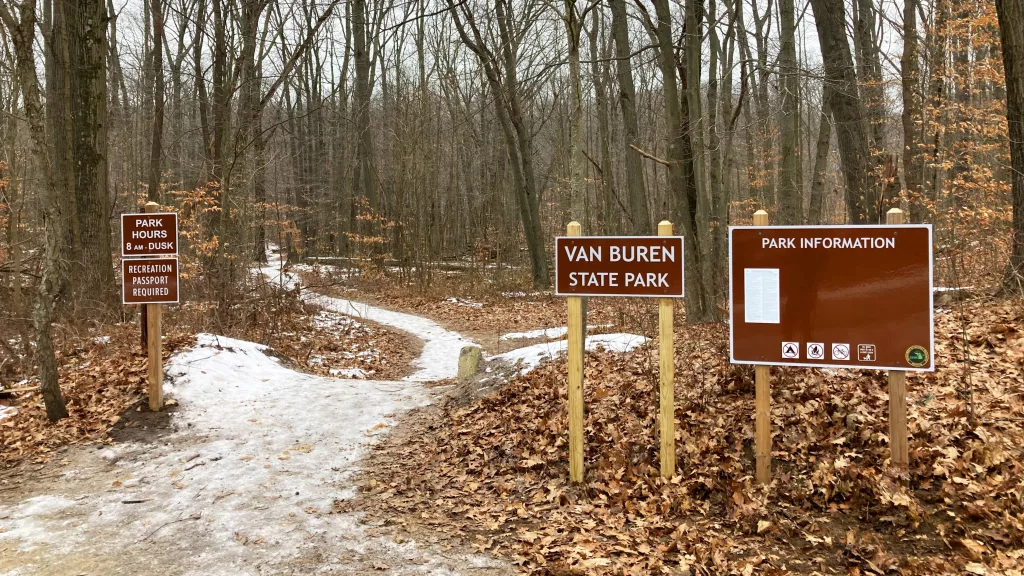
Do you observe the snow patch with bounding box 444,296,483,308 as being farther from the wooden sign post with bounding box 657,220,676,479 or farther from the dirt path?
the wooden sign post with bounding box 657,220,676,479

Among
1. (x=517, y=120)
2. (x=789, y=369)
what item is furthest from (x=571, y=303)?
(x=517, y=120)

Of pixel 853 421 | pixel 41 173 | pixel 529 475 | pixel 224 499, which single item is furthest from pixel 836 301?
pixel 41 173

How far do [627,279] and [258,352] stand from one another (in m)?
6.73

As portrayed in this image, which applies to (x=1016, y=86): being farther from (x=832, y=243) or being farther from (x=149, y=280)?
(x=149, y=280)

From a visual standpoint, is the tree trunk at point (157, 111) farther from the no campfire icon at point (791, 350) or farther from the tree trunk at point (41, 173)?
the no campfire icon at point (791, 350)

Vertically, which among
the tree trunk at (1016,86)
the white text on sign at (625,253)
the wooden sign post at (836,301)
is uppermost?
the tree trunk at (1016,86)

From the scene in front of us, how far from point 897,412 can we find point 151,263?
22.8 feet

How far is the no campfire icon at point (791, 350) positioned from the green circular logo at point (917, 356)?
0.61 metres

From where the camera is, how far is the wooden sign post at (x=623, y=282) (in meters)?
4.54

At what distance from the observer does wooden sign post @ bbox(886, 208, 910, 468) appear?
3.97 meters

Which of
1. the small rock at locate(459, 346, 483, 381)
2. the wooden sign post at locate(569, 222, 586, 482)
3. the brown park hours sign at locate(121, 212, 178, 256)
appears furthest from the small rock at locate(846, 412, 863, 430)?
the brown park hours sign at locate(121, 212, 178, 256)

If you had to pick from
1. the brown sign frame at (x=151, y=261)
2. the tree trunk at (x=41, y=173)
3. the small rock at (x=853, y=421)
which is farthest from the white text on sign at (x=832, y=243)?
the tree trunk at (x=41, y=173)

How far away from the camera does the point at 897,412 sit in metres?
4.03

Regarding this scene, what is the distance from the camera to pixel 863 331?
13.0 ft
